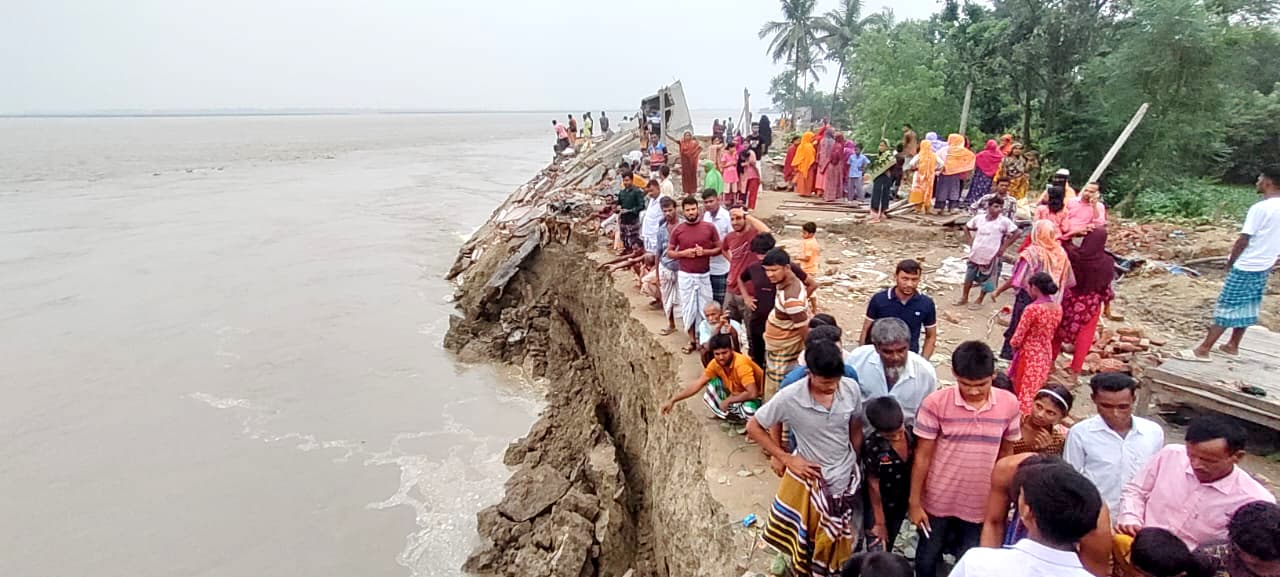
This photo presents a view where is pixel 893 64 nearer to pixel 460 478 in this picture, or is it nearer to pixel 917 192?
pixel 917 192

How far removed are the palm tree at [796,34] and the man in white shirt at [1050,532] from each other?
38.9m

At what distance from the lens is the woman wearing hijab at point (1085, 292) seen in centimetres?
495

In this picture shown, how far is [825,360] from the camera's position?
2908 mm

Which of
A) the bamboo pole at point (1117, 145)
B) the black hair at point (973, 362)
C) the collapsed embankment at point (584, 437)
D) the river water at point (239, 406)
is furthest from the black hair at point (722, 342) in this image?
the bamboo pole at point (1117, 145)

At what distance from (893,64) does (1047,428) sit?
19.1 metres

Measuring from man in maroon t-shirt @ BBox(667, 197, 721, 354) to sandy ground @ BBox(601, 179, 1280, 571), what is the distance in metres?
0.61

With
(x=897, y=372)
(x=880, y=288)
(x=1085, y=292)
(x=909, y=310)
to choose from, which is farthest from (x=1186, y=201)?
(x=897, y=372)

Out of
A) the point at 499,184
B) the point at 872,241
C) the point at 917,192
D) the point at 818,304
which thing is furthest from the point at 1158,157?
the point at 499,184

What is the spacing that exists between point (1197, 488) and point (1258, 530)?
51 cm

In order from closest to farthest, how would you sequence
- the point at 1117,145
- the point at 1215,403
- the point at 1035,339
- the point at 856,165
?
the point at 1215,403 → the point at 1035,339 → the point at 1117,145 → the point at 856,165

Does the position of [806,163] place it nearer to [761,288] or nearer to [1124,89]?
[1124,89]

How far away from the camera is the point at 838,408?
10.1 feet

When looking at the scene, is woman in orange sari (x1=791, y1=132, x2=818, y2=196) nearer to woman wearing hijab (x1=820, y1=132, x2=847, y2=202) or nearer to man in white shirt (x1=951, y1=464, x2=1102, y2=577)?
woman wearing hijab (x1=820, y1=132, x2=847, y2=202)

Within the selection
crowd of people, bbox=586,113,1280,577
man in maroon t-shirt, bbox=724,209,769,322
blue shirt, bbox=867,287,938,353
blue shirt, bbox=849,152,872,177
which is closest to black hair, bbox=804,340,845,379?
crowd of people, bbox=586,113,1280,577
